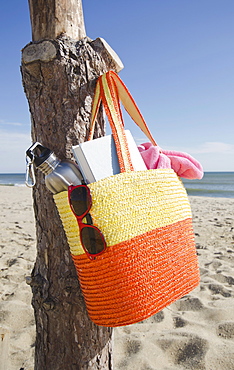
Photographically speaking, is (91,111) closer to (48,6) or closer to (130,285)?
(48,6)

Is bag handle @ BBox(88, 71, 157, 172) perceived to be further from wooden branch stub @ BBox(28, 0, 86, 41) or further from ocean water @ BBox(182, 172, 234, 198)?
ocean water @ BBox(182, 172, 234, 198)

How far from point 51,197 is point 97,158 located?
0.34m

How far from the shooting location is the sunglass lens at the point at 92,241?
1135 millimetres

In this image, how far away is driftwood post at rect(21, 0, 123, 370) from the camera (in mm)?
1282

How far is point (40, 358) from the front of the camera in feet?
4.80

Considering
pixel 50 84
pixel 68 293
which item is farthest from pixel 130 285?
pixel 50 84

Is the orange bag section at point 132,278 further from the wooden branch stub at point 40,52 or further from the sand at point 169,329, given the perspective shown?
the wooden branch stub at point 40,52

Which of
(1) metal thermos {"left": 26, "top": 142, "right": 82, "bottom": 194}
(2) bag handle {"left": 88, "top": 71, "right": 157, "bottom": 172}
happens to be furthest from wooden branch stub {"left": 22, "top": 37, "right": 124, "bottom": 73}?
(1) metal thermos {"left": 26, "top": 142, "right": 82, "bottom": 194}

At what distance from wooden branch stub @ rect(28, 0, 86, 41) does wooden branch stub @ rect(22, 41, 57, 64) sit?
0.07 metres

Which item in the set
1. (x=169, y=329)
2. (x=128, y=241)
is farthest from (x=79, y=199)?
(x=169, y=329)

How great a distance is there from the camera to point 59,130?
51.3 inches

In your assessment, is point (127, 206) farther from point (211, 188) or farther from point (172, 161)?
point (211, 188)

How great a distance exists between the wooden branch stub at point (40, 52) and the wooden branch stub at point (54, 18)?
7 cm

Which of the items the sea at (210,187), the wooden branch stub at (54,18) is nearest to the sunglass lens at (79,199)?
the wooden branch stub at (54,18)
